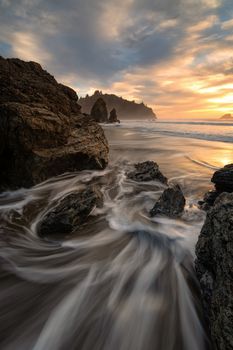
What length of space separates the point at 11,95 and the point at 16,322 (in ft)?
27.1

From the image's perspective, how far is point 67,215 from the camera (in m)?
4.84

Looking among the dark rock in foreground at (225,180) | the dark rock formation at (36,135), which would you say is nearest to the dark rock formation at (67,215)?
the dark rock formation at (36,135)

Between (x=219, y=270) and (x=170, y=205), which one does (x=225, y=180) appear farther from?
(x=219, y=270)

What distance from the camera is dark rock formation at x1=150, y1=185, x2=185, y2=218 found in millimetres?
5578

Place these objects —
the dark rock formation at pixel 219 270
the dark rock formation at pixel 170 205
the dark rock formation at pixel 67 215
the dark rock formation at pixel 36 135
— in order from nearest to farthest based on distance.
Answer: the dark rock formation at pixel 219 270, the dark rock formation at pixel 67 215, the dark rock formation at pixel 170 205, the dark rock formation at pixel 36 135

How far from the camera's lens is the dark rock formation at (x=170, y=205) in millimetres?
5578

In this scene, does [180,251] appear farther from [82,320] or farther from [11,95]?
[11,95]

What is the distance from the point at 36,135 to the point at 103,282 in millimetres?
6017

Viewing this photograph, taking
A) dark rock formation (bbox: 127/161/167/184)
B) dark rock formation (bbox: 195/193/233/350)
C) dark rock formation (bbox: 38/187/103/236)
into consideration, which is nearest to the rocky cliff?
dark rock formation (bbox: 195/193/233/350)

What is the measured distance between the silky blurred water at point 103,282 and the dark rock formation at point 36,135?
1673 millimetres

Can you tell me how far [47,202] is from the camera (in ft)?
21.3

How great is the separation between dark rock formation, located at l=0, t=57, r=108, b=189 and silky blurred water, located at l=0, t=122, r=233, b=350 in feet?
5.49

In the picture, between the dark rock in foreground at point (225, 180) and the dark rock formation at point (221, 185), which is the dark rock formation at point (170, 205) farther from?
the dark rock in foreground at point (225, 180)

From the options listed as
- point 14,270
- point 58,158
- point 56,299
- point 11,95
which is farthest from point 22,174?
point 56,299
